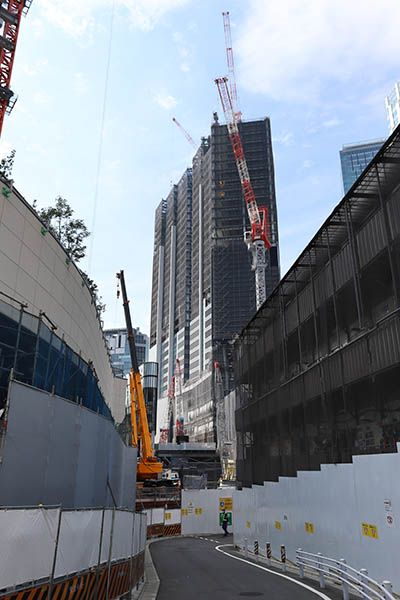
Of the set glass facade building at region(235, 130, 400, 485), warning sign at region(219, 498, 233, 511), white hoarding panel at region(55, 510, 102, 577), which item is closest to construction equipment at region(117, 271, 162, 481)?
warning sign at region(219, 498, 233, 511)

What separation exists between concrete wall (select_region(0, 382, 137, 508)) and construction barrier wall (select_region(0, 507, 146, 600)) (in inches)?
71.6

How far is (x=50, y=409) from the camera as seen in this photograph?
11.4 metres

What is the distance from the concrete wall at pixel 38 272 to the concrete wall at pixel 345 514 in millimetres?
13746

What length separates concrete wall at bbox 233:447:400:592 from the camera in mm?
12828

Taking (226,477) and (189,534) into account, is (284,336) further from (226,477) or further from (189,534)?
(226,477)

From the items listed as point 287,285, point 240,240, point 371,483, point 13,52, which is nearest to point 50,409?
point 371,483

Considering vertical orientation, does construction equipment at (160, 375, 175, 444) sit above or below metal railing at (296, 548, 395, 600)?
above

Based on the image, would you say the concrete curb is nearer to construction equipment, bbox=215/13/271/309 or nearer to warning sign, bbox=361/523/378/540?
warning sign, bbox=361/523/378/540

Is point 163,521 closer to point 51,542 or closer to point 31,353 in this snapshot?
point 31,353

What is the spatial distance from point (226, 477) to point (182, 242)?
104194 mm

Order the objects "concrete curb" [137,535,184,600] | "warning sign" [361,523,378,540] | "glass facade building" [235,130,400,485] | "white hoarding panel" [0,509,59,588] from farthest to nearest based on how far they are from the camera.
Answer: "glass facade building" [235,130,400,485]
"warning sign" [361,523,378,540]
"concrete curb" [137,535,184,600]
"white hoarding panel" [0,509,59,588]

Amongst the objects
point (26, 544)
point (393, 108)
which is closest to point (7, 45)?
point (26, 544)

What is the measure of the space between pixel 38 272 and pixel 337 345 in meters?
15.0

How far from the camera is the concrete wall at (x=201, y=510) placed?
3572cm
